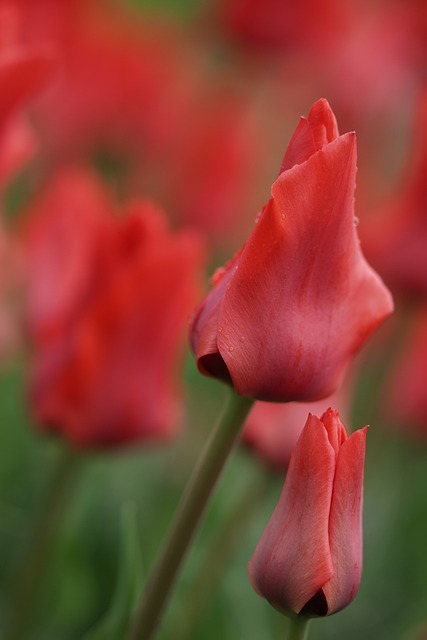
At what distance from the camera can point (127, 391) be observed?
0.72 meters

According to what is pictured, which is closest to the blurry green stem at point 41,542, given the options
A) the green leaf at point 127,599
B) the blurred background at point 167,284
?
the blurred background at point 167,284

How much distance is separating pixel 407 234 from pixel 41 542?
1.08ft

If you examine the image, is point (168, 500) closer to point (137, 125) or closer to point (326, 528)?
point (326, 528)

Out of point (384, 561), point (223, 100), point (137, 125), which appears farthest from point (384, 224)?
point (223, 100)

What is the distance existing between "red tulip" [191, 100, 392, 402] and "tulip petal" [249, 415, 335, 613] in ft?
0.11

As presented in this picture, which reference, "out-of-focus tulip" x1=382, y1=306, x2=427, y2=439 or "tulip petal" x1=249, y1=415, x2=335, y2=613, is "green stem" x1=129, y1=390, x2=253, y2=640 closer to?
"tulip petal" x1=249, y1=415, x2=335, y2=613

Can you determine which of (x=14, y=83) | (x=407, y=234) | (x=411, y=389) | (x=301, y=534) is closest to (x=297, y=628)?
(x=301, y=534)

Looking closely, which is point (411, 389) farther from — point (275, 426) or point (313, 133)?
point (313, 133)

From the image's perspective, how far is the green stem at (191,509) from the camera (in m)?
0.48

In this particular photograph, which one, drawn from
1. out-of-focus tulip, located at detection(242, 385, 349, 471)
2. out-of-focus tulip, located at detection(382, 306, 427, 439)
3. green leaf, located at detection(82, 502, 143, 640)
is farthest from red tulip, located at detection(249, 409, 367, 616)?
out-of-focus tulip, located at detection(382, 306, 427, 439)

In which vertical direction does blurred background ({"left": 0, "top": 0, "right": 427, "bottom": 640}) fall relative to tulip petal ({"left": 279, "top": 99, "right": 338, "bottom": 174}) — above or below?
below

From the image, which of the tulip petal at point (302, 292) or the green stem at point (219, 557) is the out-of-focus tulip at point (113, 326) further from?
the tulip petal at point (302, 292)

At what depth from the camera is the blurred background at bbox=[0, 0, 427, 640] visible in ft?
2.33

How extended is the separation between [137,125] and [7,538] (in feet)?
2.47
